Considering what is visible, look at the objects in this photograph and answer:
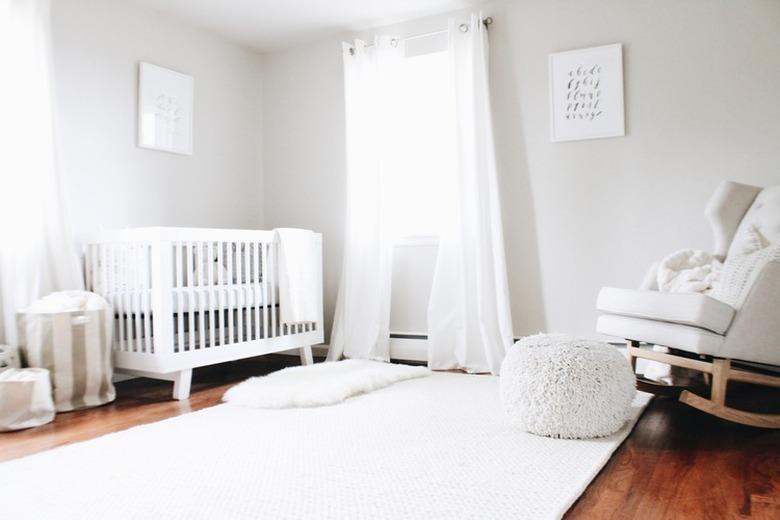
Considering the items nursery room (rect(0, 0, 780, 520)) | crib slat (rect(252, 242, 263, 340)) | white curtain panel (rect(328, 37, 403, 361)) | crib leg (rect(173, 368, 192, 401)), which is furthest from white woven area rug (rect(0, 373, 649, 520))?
white curtain panel (rect(328, 37, 403, 361))

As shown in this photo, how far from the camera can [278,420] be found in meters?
2.11

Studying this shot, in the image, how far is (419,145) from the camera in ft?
11.4

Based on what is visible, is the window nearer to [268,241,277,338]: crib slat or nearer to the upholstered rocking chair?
[268,241,277,338]: crib slat

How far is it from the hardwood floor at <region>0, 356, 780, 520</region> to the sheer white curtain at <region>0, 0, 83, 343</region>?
1.97ft

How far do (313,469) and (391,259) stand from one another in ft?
6.40

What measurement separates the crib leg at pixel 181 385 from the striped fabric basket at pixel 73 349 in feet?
0.83

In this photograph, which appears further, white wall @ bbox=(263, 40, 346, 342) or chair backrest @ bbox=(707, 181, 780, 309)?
white wall @ bbox=(263, 40, 346, 342)

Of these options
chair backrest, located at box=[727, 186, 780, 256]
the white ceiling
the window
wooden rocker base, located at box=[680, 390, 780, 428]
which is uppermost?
the white ceiling

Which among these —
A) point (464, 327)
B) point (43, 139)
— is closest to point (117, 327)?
point (43, 139)

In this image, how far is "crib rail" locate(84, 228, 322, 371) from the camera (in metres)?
2.47

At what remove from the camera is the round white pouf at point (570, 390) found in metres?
1.81

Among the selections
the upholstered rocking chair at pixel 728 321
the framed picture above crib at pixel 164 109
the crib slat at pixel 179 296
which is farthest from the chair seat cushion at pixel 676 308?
the framed picture above crib at pixel 164 109

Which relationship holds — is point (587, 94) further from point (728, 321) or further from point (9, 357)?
point (9, 357)

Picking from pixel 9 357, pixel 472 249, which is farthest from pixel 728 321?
pixel 9 357
